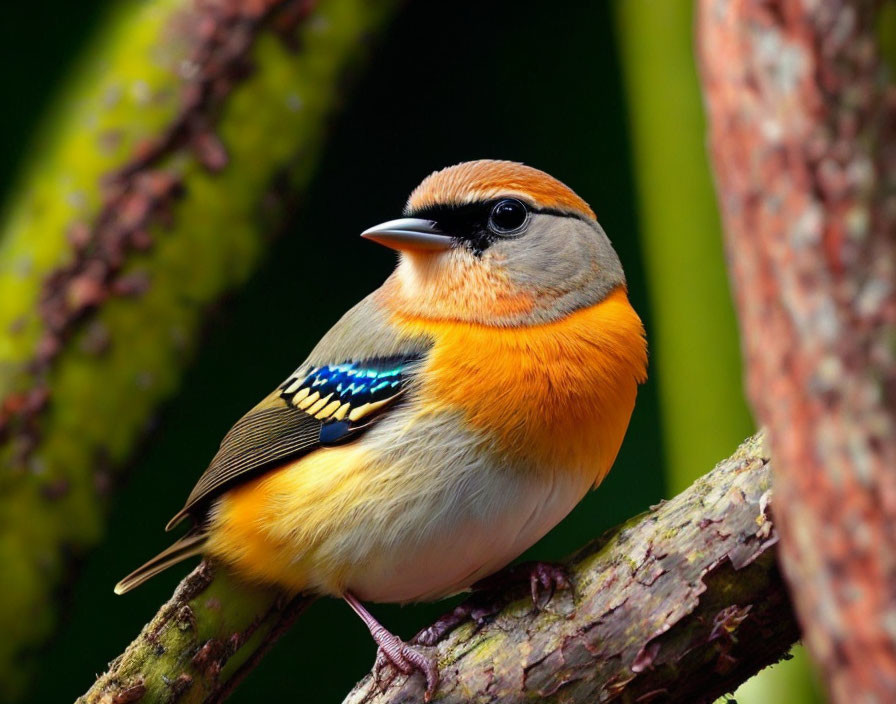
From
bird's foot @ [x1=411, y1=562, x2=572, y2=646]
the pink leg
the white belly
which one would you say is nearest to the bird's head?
the white belly

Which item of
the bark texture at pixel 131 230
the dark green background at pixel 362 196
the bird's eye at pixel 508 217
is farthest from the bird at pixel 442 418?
the dark green background at pixel 362 196

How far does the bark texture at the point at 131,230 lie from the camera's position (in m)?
2.52

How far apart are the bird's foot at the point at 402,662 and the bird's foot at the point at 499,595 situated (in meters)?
0.04

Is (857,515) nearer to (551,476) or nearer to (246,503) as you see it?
Result: (551,476)

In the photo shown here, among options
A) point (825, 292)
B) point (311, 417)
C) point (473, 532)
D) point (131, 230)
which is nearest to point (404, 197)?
point (131, 230)

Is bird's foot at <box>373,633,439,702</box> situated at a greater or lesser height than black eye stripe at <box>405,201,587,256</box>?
lesser

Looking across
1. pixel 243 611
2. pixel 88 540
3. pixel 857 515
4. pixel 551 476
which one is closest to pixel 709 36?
pixel 857 515

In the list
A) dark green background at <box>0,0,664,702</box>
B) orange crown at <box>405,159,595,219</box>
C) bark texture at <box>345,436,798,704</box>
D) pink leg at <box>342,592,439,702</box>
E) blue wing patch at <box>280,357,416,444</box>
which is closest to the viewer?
bark texture at <box>345,436,798,704</box>

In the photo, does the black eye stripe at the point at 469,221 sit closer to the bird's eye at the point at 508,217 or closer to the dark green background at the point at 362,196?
the bird's eye at the point at 508,217

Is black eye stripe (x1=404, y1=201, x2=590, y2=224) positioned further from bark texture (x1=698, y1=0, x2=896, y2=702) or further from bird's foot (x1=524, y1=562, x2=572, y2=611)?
bark texture (x1=698, y1=0, x2=896, y2=702)

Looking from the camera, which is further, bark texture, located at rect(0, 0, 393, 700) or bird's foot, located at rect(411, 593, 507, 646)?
bark texture, located at rect(0, 0, 393, 700)

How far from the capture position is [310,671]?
292 centimetres

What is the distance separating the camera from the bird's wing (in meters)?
1.79

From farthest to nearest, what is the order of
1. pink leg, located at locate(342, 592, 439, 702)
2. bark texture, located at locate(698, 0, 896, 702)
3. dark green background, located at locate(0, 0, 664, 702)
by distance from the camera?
dark green background, located at locate(0, 0, 664, 702) < pink leg, located at locate(342, 592, 439, 702) < bark texture, located at locate(698, 0, 896, 702)
